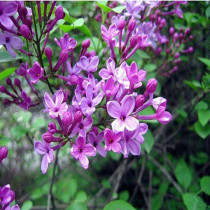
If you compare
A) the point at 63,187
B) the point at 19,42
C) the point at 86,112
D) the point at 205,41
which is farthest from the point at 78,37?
the point at 63,187

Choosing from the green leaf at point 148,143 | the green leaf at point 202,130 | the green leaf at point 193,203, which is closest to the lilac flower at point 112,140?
the green leaf at point 148,143

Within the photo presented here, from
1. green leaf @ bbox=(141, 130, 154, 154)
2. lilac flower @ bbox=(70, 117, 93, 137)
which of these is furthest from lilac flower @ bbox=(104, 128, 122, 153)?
green leaf @ bbox=(141, 130, 154, 154)

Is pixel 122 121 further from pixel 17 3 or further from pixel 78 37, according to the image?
pixel 78 37

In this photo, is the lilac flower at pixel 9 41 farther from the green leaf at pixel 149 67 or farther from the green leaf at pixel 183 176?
the green leaf at pixel 183 176

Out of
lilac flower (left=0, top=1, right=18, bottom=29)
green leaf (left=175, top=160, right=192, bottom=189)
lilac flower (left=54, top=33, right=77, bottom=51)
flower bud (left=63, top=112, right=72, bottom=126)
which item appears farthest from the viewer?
green leaf (left=175, top=160, right=192, bottom=189)

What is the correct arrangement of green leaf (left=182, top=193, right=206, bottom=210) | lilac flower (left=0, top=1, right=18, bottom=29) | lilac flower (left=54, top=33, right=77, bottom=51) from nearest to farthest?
lilac flower (left=0, top=1, right=18, bottom=29) < lilac flower (left=54, top=33, right=77, bottom=51) < green leaf (left=182, top=193, right=206, bottom=210)

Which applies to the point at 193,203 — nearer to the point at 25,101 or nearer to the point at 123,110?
the point at 123,110

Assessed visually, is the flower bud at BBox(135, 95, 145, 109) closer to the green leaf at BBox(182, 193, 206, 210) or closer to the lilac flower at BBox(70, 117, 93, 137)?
the lilac flower at BBox(70, 117, 93, 137)
